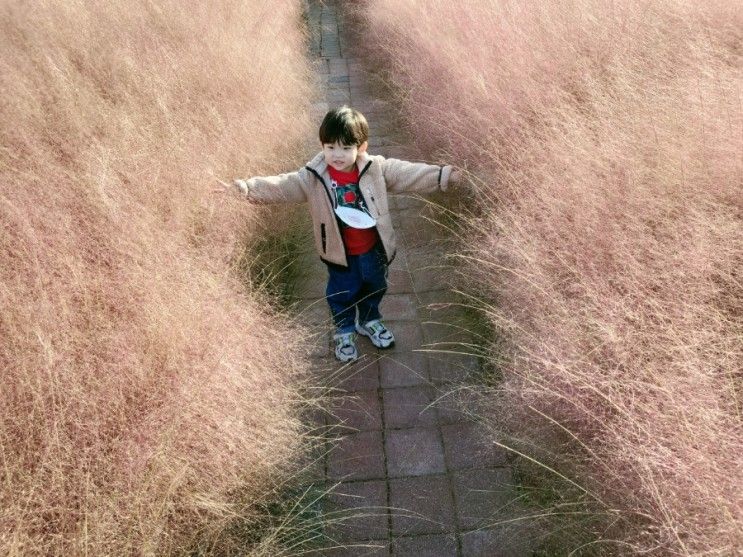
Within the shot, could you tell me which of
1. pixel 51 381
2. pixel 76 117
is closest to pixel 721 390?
pixel 51 381

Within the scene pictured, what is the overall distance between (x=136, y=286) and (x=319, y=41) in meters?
5.97

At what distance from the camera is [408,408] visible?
287cm

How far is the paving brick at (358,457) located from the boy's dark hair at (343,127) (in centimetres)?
125

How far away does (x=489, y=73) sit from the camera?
4.25m

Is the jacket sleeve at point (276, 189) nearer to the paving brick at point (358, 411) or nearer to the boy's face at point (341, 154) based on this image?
the boy's face at point (341, 154)

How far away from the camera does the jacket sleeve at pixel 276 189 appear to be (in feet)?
9.86

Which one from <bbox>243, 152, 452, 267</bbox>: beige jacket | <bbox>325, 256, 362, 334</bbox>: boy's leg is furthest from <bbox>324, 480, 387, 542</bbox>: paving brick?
<bbox>243, 152, 452, 267</bbox>: beige jacket

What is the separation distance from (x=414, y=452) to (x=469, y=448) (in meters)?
0.23

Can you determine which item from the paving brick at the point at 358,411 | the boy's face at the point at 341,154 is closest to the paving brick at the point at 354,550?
the paving brick at the point at 358,411

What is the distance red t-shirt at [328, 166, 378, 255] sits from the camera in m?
2.91

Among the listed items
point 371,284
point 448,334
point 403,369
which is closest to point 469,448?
point 403,369

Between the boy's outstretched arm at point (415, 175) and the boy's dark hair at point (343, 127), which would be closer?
the boy's dark hair at point (343, 127)

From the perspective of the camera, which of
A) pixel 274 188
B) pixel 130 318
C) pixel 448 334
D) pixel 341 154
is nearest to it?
pixel 130 318

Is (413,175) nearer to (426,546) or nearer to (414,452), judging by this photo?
(414,452)
